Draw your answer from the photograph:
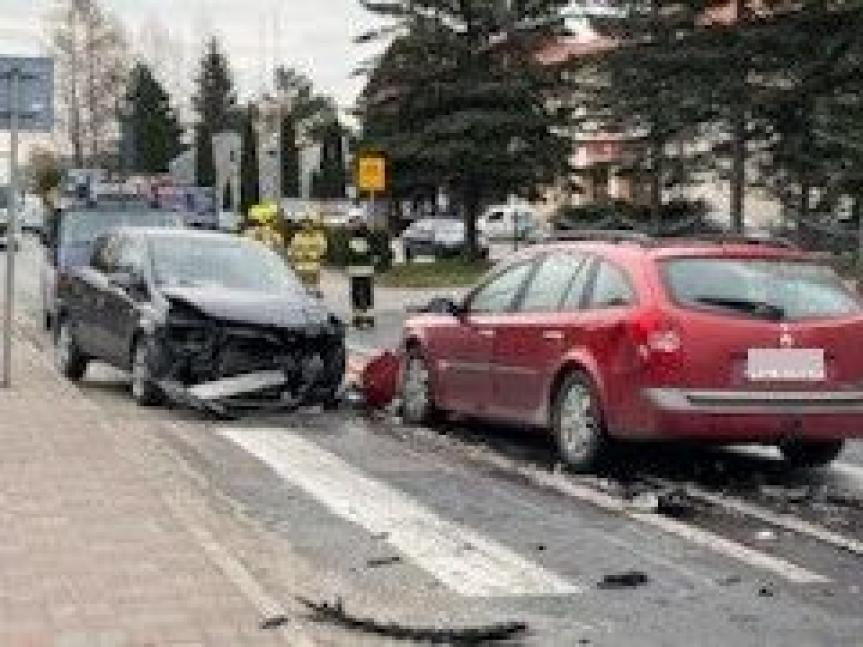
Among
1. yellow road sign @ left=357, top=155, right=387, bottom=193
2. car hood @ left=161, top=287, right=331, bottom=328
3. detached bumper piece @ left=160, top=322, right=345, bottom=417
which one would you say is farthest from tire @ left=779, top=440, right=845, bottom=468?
yellow road sign @ left=357, top=155, right=387, bottom=193

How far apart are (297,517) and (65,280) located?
1001 cm

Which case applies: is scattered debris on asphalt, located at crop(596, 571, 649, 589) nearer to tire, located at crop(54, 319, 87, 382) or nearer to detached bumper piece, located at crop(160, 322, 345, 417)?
detached bumper piece, located at crop(160, 322, 345, 417)

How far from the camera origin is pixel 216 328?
628 inches

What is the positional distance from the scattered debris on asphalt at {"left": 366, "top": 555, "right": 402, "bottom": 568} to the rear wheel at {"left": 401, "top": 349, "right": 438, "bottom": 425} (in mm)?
5553

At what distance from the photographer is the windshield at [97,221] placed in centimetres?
2548

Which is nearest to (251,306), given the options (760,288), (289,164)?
(760,288)

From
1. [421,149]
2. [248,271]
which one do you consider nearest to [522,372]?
[248,271]

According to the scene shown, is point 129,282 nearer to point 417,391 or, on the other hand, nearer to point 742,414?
point 417,391

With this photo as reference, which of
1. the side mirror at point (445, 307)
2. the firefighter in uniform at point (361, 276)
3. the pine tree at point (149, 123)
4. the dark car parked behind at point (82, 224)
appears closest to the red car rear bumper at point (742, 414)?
the side mirror at point (445, 307)

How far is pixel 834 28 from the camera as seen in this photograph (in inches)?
1740

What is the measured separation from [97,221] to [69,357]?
7107mm

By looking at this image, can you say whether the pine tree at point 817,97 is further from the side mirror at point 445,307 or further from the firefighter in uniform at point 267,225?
the side mirror at point 445,307

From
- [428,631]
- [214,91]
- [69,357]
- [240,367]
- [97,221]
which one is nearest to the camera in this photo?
[428,631]

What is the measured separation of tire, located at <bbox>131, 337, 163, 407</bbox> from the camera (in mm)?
16328
